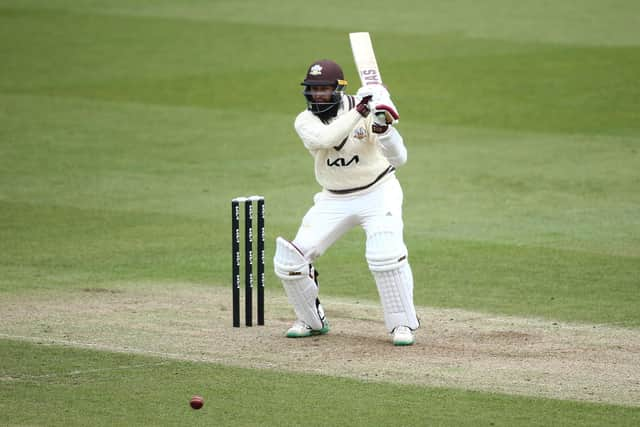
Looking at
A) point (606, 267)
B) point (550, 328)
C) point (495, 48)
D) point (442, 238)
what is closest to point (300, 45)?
point (495, 48)

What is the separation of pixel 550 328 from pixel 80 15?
22704 mm

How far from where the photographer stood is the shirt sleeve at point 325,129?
991cm

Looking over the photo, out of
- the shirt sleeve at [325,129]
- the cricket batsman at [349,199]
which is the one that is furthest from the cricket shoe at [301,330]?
the shirt sleeve at [325,129]

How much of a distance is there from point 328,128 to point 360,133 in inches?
13.1

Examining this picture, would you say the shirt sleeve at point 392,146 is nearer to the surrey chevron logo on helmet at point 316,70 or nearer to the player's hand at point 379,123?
the player's hand at point 379,123

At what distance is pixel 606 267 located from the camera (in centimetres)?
1323

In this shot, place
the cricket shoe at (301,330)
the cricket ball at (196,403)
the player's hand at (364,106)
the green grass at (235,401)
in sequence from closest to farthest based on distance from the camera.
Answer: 1. the green grass at (235,401)
2. the cricket ball at (196,403)
3. the player's hand at (364,106)
4. the cricket shoe at (301,330)

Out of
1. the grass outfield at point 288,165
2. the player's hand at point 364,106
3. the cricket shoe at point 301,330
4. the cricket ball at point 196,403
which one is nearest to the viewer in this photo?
the cricket ball at point 196,403

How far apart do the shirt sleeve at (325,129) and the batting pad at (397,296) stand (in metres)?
1.06

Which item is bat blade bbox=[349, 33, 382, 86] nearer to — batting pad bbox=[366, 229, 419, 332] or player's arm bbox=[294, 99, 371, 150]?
player's arm bbox=[294, 99, 371, 150]

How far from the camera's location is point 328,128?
10.0m

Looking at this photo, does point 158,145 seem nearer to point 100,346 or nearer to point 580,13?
point 100,346

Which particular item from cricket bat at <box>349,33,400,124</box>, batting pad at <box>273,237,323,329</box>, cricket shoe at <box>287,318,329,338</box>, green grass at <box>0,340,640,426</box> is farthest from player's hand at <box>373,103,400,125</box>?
green grass at <box>0,340,640,426</box>

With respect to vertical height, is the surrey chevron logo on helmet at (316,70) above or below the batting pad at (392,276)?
above
